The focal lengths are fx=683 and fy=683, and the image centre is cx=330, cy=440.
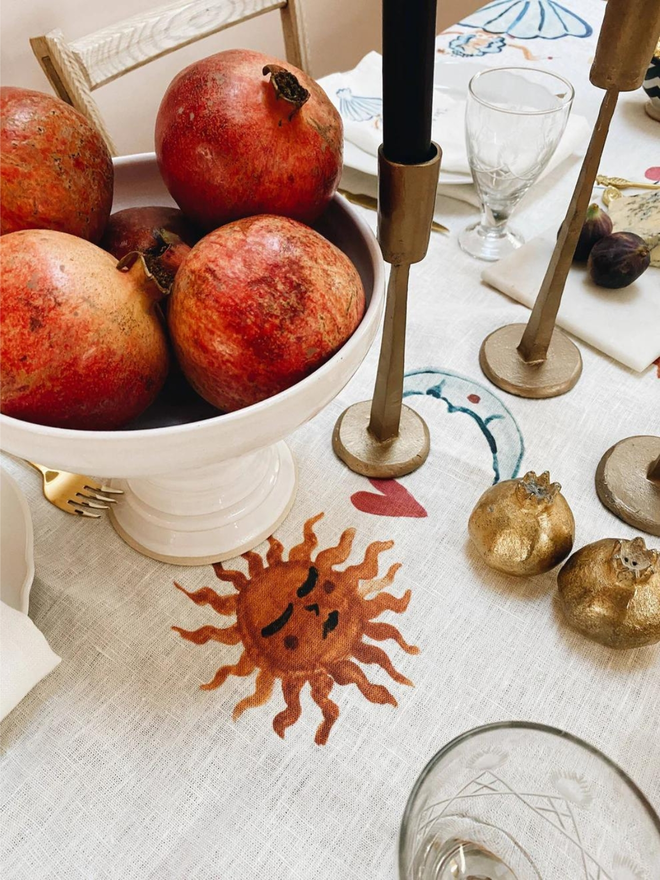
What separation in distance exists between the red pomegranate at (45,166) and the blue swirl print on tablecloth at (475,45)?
609 millimetres

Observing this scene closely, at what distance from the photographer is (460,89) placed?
28.5 inches

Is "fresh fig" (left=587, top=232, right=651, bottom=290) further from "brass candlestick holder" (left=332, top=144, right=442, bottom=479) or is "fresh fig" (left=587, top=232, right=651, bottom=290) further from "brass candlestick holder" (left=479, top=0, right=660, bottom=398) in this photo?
"brass candlestick holder" (left=332, top=144, right=442, bottom=479)

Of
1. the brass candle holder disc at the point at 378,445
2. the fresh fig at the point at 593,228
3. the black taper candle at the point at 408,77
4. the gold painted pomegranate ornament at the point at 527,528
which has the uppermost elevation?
the black taper candle at the point at 408,77

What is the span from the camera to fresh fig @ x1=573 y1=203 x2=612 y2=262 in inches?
20.5

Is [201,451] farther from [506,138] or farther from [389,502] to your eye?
[506,138]

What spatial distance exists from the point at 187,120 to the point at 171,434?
160mm

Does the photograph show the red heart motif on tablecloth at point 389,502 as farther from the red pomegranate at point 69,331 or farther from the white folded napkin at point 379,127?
the white folded napkin at point 379,127

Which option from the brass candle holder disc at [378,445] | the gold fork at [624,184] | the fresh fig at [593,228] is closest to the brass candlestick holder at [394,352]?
the brass candle holder disc at [378,445]

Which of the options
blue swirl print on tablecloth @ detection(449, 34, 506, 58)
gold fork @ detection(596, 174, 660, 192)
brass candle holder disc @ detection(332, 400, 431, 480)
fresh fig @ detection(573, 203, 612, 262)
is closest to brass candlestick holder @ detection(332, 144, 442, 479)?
brass candle holder disc @ detection(332, 400, 431, 480)

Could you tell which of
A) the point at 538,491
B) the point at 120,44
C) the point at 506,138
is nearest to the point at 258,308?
the point at 538,491

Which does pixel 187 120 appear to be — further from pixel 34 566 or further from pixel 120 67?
pixel 120 67

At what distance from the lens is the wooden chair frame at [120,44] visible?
26.1 inches

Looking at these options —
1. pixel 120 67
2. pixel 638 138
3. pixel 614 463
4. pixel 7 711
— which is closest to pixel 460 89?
pixel 638 138

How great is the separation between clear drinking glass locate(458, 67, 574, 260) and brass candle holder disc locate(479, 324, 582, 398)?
110 millimetres
